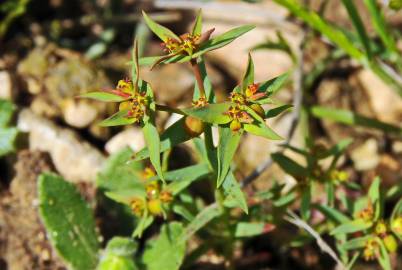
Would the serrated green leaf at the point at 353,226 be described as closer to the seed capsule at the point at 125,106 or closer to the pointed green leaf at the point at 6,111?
the seed capsule at the point at 125,106

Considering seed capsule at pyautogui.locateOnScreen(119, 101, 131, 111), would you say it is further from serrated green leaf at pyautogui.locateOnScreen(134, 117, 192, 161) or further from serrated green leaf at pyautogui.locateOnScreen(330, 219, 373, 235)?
serrated green leaf at pyautogui.locateOnScreen(330, 219, 373, 235)

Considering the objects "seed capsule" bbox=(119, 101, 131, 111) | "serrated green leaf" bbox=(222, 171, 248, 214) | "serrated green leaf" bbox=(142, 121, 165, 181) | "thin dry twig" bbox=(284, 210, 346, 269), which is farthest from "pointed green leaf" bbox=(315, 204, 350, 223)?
"seed capsule" bbox=(119, 101, 131, 111)

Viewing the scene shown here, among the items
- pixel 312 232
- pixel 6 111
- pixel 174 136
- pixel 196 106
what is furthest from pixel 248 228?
pixel 6 111

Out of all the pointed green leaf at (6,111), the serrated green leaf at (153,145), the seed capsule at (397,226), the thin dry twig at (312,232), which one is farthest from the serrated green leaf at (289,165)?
the pointed green leaf at (6,111)

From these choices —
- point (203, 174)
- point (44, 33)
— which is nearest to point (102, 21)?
point (44, 33)

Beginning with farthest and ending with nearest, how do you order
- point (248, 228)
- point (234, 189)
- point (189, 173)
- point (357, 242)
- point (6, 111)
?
point (6, 111)
point (248, 228)
point (357, 242)
point (189, 173)
point (234, 189)

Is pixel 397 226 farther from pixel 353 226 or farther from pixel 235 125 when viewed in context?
pixel 235 125

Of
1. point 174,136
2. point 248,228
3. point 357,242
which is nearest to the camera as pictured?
point 174,136
